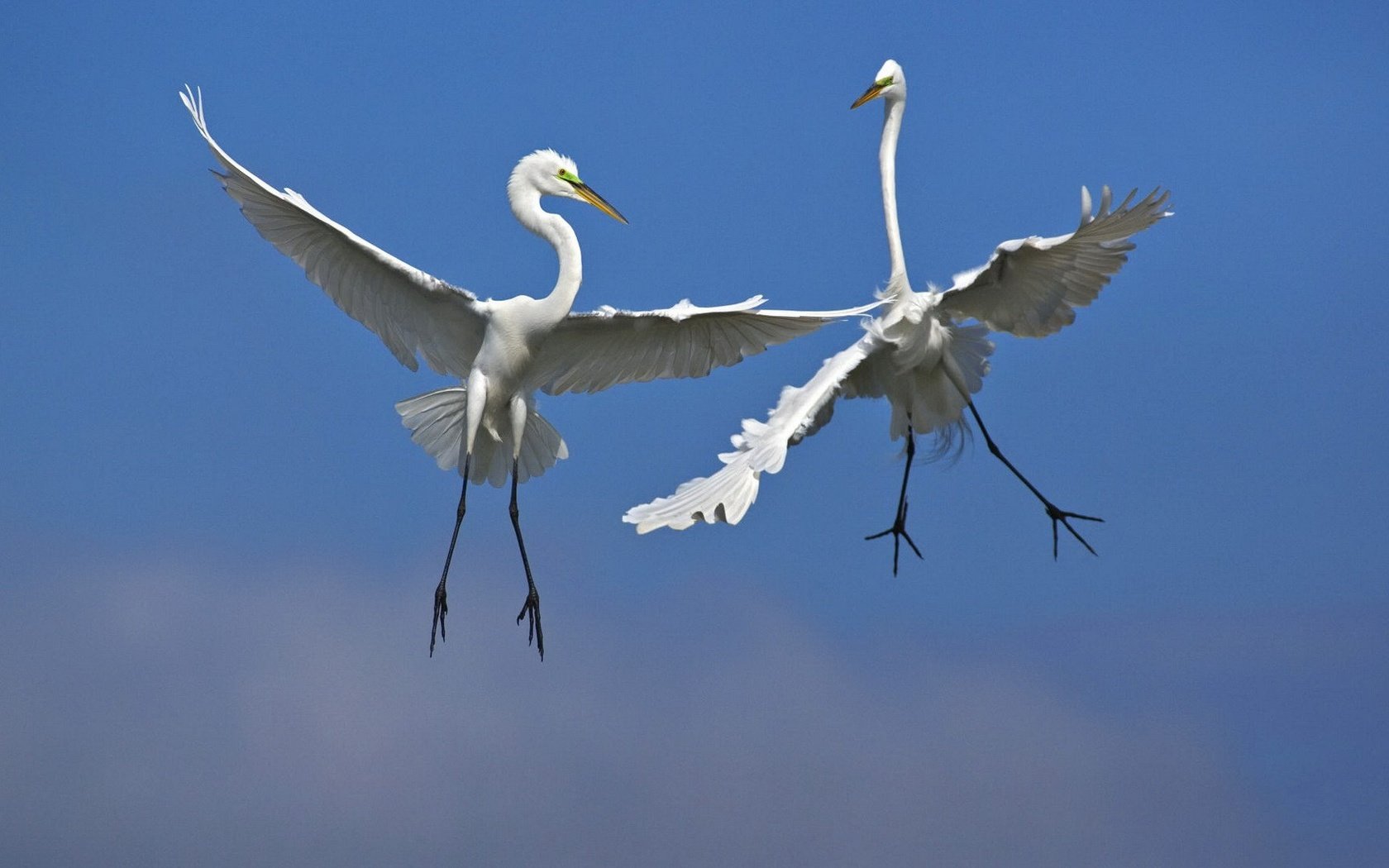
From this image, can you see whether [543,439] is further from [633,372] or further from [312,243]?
[312,243]

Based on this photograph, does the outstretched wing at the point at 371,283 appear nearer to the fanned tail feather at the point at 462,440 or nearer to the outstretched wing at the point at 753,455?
the fanned tail feather at the point at 462,440

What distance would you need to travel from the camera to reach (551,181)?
1708cm

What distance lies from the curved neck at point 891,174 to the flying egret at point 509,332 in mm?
1012

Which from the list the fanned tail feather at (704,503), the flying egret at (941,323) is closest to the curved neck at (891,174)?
the flying egret at (941,323)

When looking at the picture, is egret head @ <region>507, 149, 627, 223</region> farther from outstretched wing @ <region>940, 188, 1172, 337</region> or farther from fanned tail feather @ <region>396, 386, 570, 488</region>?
outstretched wing @ <region>940, 188, 1172, 337</region>

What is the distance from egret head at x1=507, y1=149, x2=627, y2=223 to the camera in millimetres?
17062

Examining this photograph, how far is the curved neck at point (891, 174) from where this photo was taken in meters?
17.0

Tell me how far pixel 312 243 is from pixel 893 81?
5.06 m

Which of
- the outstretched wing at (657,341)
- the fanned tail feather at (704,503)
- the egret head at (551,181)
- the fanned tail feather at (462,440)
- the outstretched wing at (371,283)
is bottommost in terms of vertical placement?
the fanned tail feather at (704,503)

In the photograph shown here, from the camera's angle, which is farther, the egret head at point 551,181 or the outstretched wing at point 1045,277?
the egret head at point 551,181

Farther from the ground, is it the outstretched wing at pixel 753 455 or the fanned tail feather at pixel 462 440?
the fanned tail feather at pixel 462 440

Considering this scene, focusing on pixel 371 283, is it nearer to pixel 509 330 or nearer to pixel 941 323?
pixel 509 330

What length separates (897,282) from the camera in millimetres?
16547

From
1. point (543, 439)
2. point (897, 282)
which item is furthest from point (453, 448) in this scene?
point (897, 282)
